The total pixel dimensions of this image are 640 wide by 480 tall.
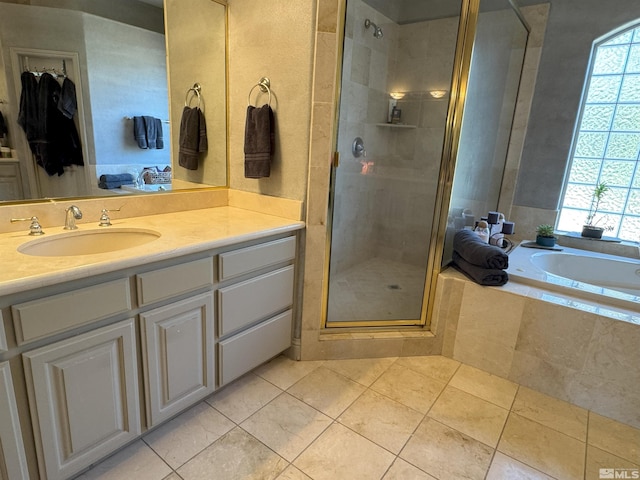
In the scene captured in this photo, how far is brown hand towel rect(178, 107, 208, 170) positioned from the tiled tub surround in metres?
1.72

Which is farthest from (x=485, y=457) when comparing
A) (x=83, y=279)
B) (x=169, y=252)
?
(x=83, y=279)

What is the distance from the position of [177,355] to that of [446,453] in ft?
4.10

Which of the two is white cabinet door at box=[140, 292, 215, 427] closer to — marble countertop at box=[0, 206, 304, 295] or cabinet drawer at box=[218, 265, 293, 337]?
Result: cabinet drawer at box=[218, 265, 293, 337]

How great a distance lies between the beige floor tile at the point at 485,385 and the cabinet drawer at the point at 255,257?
1230mm

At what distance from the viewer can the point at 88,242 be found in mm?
1564

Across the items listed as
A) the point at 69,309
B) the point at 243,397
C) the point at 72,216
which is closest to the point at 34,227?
the point at 72,216

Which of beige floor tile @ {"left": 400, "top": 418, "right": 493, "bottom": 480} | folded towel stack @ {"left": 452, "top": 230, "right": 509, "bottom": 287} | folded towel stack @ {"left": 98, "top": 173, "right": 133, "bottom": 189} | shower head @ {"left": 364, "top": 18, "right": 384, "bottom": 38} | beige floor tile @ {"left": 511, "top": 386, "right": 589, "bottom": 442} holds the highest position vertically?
shower head @ {"left": 364, "top": 18, "right": 384, "bottom": 38}

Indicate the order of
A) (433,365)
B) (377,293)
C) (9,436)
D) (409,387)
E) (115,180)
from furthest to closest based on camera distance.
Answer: (377,293) → (433,365) → (409,387) → (115,180) → (9,436)

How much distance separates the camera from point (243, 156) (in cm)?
215

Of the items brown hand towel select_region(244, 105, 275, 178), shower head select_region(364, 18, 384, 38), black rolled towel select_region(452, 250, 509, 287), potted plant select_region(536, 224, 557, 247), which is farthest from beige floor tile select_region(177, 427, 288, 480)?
shower head select_region(364, 18, 384, 38)

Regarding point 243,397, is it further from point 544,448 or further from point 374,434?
point 544,448

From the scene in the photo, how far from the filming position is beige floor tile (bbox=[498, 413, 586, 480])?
59.3 inches

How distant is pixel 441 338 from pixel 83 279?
202cm

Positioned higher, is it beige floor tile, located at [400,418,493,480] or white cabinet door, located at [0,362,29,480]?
white cabinet door, located at [0,362,29,480]
